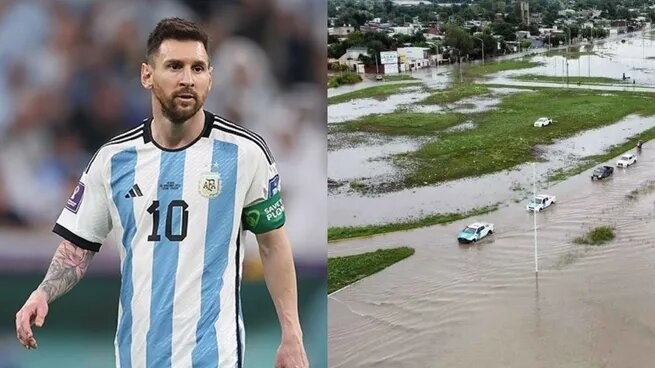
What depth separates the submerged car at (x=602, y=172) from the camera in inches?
134

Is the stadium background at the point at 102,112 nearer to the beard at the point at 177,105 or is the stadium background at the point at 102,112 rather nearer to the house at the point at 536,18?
the beard at the point at 177,105

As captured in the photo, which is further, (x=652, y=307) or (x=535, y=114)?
(x=535, y=114)

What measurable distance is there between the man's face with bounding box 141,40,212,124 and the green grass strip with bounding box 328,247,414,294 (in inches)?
82.2

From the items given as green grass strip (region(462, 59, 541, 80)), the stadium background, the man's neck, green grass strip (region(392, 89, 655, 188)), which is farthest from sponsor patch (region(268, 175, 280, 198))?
green grass strip (region(462, 59, 541, 80))

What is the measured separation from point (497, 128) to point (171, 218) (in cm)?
254

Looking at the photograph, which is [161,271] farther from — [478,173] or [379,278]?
[478,173]

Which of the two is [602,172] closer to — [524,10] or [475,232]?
[475,232]

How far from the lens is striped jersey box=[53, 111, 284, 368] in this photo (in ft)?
3.54

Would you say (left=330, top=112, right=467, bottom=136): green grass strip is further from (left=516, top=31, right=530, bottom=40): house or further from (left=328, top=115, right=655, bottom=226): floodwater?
(left=516, top=31, right=530, bottom=40): house

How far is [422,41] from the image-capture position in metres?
3.15

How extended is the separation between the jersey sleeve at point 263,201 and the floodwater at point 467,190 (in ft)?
6.35

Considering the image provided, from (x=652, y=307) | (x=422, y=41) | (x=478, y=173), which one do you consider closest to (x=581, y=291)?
(x=652, y=307)

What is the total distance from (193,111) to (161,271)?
0.75 feet

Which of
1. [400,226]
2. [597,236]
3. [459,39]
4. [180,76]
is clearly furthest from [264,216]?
[597,236]
